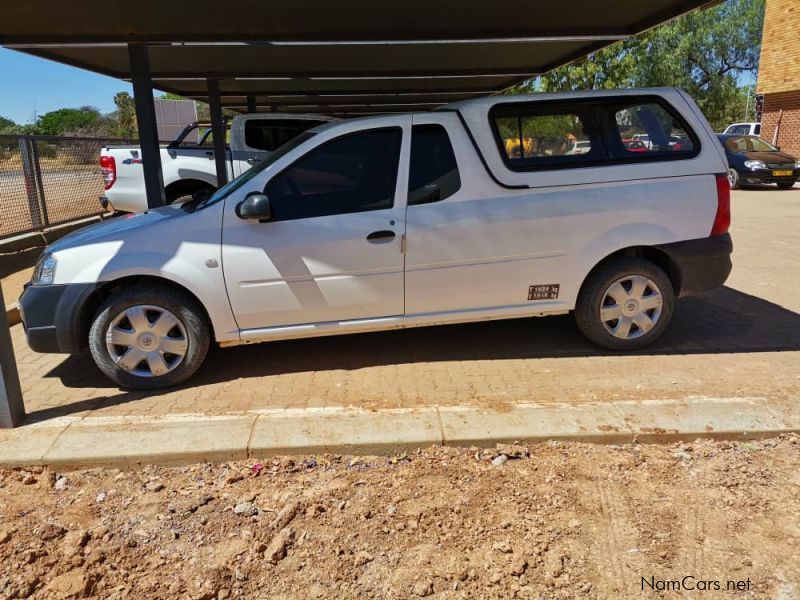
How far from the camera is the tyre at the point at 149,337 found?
403 cm

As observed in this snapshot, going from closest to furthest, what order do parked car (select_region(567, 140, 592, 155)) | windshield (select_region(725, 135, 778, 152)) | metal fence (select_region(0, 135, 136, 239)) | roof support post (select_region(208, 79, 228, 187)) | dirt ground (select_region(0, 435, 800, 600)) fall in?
dirt ground (select_region(0, 435, 800, 600))
parked car (select_region(567, 140, 592, 155))
metal fence (select_region(0, 135, 136, 239))
roof support post (select_region(208, 79, 228, 187))
windshield (select_region(725, 135, 778, 152))

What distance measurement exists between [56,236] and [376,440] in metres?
7.98

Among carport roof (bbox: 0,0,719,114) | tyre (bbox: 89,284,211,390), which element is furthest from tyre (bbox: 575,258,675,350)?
tyre (bbox: 89,284,211,390)

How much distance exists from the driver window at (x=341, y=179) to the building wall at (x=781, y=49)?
25.4 meters

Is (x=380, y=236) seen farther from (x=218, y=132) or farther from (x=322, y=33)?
(x=218, y=132)

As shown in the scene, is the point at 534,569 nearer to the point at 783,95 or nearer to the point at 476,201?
the point at 476,201

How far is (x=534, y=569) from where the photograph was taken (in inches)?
96.5

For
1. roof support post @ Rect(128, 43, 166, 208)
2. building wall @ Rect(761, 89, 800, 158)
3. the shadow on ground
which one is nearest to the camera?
the shadow on ground

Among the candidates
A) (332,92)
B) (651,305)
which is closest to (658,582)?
(651,305)

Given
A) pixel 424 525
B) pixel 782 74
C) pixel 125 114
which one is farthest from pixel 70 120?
pixel 424 525

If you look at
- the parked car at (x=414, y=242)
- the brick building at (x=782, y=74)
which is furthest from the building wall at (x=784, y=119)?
the parked car at (x=414, y=242)

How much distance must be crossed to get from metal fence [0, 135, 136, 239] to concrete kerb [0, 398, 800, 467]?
6067mm

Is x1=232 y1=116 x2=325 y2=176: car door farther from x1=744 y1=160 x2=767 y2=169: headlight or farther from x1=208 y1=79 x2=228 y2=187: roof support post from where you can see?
x1=744 y1=160 x2=767 y2=169: headlight

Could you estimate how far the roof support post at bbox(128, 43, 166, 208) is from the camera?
20.3ft
